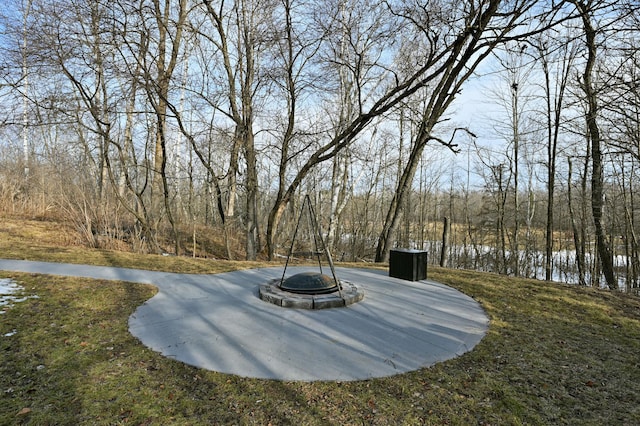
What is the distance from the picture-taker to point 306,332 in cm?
354

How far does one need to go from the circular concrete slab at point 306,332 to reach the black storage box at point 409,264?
0.81 metres

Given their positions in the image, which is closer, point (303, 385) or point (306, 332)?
point (303, 385)

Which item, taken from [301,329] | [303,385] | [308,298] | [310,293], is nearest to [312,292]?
[310,293]

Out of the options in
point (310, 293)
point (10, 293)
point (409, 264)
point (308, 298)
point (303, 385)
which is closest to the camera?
point (303, 385)

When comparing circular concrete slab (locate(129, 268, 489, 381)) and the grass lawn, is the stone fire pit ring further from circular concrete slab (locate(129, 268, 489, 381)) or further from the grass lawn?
the grass lawn

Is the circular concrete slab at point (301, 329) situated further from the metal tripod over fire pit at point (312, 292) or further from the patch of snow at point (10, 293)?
the patch of snow at point (10, 293)

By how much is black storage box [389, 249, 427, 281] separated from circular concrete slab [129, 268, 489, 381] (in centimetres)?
81

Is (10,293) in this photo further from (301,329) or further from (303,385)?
(303,385)

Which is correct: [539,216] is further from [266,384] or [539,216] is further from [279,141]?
[266,384]

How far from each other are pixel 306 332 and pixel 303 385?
3.37ft

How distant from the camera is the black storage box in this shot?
6.06m

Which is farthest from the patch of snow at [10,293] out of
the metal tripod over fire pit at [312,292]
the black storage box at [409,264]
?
the black storage box at [409,264]

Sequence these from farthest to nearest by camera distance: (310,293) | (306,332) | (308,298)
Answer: (310,293) < (308,298) < (306,332)

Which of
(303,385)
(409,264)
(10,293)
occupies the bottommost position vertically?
(303,385)
